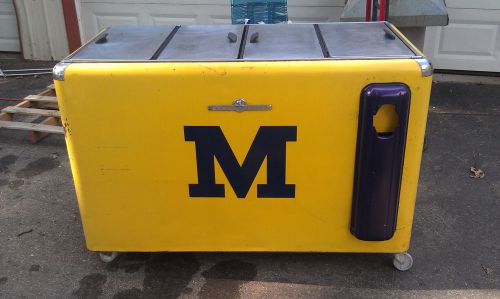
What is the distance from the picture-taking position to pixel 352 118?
89.7 inches

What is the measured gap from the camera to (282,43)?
8.30 feet

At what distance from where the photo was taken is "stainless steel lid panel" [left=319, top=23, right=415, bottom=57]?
2314 mm

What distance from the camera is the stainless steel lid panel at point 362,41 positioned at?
2.31 m

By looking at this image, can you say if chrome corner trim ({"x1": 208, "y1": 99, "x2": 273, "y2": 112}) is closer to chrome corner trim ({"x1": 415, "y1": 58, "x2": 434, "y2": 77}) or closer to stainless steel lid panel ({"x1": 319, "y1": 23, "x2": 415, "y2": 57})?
stainless steel lid panel ({"x1": 319, "y1": 23, "x2": 415, "y2": 57})

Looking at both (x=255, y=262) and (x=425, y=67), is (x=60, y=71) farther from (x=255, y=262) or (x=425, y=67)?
(x=425, y=67)

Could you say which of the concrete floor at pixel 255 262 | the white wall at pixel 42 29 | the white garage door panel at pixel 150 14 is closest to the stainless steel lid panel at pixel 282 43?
the concrete floor at pixel 255 262

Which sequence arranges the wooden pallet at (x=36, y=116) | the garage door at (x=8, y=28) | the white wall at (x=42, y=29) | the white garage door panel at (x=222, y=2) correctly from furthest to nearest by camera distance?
1. the garage door at (x=8, y=28)
2. the white wall at (x=42, y=29)
3. the white garage door panel at (x=222, y=2)
4. the wooden pallet at (x=36, y=116)

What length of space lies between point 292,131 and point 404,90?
0.53m

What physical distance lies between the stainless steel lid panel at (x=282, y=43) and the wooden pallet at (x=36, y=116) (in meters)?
2.13

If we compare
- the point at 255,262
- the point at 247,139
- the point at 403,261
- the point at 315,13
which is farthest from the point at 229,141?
the point at 315,13

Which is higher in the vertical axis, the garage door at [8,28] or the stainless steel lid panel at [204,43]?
the stainless steel lid panel at [204,43]

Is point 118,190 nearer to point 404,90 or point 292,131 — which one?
point 292,131

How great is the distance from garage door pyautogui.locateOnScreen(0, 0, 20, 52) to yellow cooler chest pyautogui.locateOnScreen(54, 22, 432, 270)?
4.34m

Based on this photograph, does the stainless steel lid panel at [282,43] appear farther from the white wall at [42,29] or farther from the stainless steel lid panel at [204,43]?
the white wall at [42,29]
